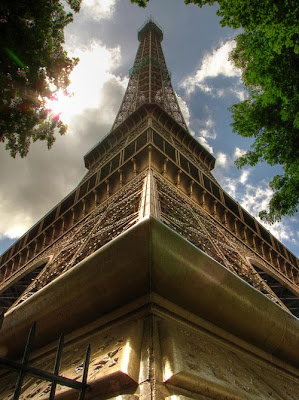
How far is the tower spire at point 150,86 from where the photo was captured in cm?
3238

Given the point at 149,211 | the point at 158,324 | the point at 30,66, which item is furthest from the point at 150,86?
the point at 158,324

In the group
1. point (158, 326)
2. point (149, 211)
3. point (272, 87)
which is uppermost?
point (272, 87)

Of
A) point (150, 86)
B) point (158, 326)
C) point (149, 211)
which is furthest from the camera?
point (150, 86)

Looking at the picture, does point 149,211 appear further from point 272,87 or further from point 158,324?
point 272,87

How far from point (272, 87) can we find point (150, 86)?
3127 cm

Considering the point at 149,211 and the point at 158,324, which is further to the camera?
the point at 149,211

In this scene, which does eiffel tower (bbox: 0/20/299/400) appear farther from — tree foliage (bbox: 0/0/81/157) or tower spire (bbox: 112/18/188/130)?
tower spire (bbox: 112/18/188/130)

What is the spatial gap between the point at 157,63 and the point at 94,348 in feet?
142

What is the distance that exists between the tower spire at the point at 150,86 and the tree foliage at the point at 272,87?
2213 centimetres

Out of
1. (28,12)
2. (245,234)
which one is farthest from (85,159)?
(28,12)

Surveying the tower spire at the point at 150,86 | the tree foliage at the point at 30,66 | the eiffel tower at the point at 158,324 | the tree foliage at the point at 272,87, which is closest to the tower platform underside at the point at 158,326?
the eiffel tower at the point at 158,324

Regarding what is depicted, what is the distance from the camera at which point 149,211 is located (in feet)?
19.7

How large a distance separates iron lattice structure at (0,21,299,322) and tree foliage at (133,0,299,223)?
2.26 metres

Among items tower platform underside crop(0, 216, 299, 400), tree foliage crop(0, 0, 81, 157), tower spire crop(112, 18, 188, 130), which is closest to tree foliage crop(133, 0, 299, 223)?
tree foliage crop(0, 0, 81, 157)
